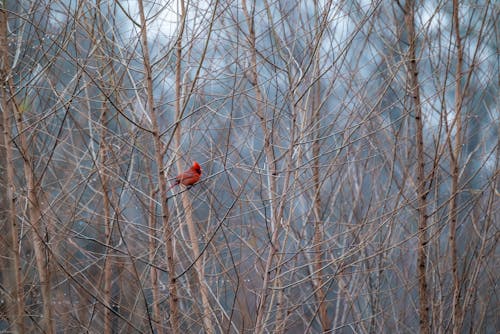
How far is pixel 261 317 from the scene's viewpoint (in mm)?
3090

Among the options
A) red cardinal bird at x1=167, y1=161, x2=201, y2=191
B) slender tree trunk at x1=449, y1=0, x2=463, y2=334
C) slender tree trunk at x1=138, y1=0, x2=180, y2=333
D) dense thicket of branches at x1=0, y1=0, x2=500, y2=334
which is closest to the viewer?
slender tree trunk at x1=138, y1=0, x2=180, y2=333

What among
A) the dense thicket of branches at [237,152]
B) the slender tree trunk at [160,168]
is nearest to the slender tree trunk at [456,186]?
the dense thicket of branches at [237,152]

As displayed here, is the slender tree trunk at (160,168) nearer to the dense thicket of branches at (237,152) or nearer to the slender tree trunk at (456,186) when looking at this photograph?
the dense thicket of branches at (237,152)

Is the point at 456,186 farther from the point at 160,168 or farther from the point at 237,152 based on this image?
the point at 160,168

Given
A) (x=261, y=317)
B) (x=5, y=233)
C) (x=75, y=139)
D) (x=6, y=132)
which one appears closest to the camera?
(x=261, y=317)

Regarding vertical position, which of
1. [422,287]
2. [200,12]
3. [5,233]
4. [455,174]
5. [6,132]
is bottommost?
[422,287]

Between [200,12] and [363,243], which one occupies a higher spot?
[200,12]

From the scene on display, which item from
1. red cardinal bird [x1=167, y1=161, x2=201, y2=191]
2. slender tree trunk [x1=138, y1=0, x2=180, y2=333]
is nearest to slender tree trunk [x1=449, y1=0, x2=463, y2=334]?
red cardinal bird [x1=167, y1=161, x2=201, y2=191]

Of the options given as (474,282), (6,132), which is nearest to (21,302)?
(6,132)

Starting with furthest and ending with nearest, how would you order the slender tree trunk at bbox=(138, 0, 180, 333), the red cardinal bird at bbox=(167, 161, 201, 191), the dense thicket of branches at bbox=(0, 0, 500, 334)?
the red cardinal bird at bbox=(167, 161, 201, 191), the dense thicket of branches at bbox=(0, 0, 500, 334), the slender tree trunk at bbox=(138, 0, 180, 333)

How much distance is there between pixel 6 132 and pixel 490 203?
127 inches

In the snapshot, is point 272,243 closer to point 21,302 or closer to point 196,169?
point 196,169

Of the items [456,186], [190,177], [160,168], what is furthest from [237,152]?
[456,186]

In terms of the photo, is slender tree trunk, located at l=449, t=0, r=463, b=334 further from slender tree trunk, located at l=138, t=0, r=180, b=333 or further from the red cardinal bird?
slender tree trunk, located at l=138, t=0, r=180, b=333
